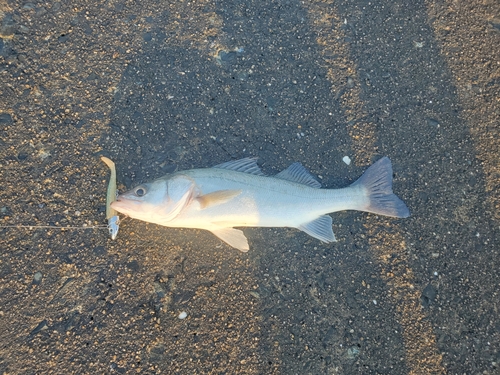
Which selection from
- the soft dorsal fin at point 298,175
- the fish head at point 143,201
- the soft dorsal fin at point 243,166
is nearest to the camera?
the fish head at point 143,201

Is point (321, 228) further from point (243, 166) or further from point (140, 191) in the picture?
point (140, 191)

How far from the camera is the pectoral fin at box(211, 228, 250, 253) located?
10.1ft

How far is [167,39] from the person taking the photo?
3.51 m

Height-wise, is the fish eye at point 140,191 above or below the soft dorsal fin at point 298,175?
→ above

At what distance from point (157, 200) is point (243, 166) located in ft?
2.82

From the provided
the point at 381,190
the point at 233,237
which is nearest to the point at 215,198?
the point at 233,237

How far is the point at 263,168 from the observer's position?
342cm

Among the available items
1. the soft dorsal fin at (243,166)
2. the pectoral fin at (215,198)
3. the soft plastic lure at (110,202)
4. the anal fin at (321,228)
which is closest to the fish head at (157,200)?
the pectoral fin at (215,198)

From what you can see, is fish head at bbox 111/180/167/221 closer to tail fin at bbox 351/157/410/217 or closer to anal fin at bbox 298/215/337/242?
anal fin at bbox 298/215/337/242

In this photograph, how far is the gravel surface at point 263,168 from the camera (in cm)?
301

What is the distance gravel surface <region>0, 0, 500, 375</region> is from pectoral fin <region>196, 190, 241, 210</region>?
478mm

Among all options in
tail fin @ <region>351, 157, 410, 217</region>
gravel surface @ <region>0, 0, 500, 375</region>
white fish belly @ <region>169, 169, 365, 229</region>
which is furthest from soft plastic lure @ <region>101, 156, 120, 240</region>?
tail fin @ <region>351, 157, 410, 217</region>

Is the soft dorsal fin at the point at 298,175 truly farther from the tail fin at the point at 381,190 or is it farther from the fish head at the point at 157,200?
the fish head at the point at 157,200

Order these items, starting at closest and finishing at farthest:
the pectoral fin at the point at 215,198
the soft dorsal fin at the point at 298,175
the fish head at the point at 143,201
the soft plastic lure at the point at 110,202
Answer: the fish head at the point at 143,201 → the pectoral fin at the point at 215,198 → the soft plastic lure at the point at 110,202 → the soft dorsal fin at the point at 298,175
